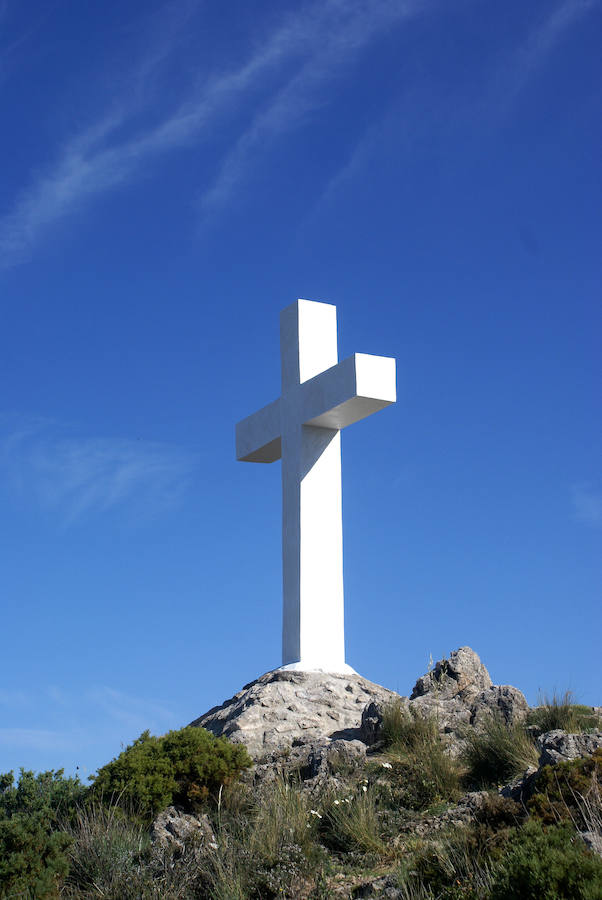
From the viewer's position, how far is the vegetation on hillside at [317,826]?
727 cm

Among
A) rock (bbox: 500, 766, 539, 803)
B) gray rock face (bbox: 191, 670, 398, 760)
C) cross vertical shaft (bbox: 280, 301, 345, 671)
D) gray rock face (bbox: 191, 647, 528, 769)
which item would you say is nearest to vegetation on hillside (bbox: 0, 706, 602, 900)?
rock (bbox: 500, 766, 539, 803)

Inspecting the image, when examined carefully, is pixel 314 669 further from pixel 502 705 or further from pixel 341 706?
pixel 502 705

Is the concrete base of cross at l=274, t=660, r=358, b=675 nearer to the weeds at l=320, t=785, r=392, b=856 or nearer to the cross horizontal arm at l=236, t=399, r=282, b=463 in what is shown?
the cross horizontal arm at l=236, t=399, r=282, b=463

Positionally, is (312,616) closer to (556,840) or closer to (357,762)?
(357,762)

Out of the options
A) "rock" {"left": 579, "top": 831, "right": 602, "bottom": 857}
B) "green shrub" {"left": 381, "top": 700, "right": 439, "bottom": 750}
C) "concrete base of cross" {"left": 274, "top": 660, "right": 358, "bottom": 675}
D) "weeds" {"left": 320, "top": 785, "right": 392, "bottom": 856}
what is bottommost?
"rock" {"left": 579, "top": 831, "right": 602, "bottom": 857}

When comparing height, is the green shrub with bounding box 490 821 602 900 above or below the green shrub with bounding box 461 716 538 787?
below

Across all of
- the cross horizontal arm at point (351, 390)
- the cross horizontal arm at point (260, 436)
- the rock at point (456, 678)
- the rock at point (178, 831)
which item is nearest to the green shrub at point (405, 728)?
the rock at point (456, 678)

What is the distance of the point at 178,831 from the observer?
31.2 ft

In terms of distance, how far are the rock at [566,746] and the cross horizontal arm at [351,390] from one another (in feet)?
18.6

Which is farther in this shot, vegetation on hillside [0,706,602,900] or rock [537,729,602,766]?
rock [537,729,602,766]

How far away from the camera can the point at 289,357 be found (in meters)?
15.3

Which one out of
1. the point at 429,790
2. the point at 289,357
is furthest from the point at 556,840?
the point at 289,357

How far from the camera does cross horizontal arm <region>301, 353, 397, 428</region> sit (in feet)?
44.5

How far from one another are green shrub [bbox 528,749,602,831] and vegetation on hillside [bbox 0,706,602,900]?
1cm
